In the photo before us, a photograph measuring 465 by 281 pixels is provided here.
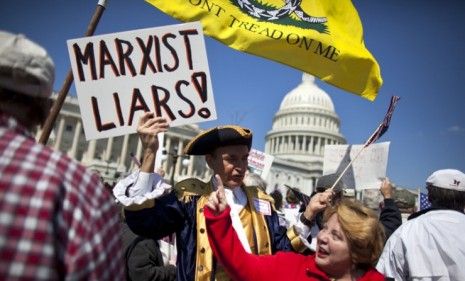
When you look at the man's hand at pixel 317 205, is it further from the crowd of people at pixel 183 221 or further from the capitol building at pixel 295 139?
the capitol building at pixel 295 139

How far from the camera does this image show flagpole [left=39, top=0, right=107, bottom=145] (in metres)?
3.62

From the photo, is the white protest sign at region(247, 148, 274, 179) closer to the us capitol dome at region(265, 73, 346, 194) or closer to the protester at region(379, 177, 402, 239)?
the protester at region(379, 177, 402, 239)

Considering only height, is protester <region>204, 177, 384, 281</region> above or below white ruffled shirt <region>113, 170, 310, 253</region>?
below

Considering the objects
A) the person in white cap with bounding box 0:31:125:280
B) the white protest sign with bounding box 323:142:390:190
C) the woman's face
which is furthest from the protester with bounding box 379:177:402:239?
the person in white cap with bounding box 0:31:125:280

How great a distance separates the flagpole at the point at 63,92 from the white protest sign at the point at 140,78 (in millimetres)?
776

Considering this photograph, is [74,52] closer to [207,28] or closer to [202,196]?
[202,196]

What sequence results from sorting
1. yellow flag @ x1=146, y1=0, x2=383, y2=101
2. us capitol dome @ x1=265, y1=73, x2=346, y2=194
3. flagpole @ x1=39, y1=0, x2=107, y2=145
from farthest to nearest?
us capitol dome @ x1=265, y1=73, x2=346, y2=194, yellow flag @ x1=146, y1=0, x2=383, y2=101, flagpole @ x1=39, y1=0, x2=107, y2=145

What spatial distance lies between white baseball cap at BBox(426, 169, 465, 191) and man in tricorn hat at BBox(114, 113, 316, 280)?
1762mm

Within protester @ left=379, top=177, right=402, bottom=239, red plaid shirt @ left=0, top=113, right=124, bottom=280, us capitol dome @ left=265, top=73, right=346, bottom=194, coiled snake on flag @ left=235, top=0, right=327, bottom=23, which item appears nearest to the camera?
red plaid shirt @ left=0, top=113, right=124, bottom=280

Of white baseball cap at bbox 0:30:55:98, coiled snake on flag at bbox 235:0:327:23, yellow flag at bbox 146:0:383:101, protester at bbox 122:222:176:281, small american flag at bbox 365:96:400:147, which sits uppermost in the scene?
coiled snake on flag at bbox 235:0:327:23

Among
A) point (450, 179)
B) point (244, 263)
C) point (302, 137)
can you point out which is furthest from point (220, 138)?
point (302, 137)

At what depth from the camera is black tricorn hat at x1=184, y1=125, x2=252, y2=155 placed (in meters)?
3.04

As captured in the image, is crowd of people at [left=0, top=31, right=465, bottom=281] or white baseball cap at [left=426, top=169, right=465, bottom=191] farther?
white baseball cap at [left=426, top=169, right=465, bottom=191]

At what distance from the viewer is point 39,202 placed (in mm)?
1181
